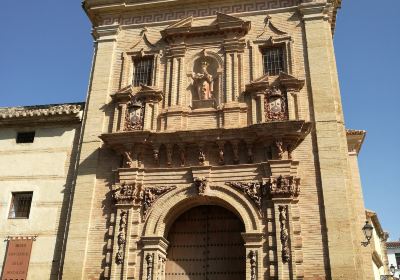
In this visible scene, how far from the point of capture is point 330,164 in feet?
37.8

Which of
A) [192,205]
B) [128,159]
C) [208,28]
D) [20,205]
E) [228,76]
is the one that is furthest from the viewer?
[208,28]

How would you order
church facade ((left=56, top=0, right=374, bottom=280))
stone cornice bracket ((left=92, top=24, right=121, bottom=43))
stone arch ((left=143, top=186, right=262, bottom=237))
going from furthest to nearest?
stone cornice bracket ((left=92, top=24, right=121, bottom=43))
stone arch ((left=143, top=186, right=262, bottom=237))
church facade ((left=56, top=0, right=374, bottom=280))

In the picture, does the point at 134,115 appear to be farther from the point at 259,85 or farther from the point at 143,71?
the point at 259,85

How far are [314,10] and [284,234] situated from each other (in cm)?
692

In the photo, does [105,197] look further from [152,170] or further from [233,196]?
[233,196]

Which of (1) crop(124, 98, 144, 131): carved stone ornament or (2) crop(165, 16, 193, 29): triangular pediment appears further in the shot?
(2) crop(165, 16, 193, 29): triangular pediment

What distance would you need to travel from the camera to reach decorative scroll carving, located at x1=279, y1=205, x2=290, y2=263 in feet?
34.9

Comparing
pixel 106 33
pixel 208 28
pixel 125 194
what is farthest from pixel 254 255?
pixel 106 33

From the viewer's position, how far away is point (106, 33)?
15.1 metres

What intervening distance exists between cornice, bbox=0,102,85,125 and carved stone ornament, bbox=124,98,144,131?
1742mm

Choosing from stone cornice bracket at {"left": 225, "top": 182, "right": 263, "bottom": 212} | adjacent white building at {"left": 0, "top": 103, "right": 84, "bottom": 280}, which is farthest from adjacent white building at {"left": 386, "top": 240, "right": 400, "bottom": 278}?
adjacent white building at {"left": 0, "top": 103, "right": 84, "bottom": 280}

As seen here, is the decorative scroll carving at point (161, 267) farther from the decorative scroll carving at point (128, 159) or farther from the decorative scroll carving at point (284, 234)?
the decorative scroll carving at point (284, 234)

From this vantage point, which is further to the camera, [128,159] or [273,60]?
[273,60]

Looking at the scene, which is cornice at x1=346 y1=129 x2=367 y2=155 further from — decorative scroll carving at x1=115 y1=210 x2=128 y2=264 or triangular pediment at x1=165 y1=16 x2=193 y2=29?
decorative scroll carving at x1=115 y1=210 x2=128 y2=264
